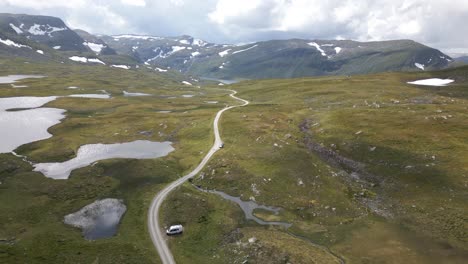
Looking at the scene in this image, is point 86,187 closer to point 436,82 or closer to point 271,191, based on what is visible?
point 271,191

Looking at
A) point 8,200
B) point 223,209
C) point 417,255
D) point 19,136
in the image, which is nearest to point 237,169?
point 223,209

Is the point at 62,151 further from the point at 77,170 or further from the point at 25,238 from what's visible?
the point at 25,238

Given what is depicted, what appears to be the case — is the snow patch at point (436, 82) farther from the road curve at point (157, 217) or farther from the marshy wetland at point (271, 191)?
the road curve at point (157, 217)

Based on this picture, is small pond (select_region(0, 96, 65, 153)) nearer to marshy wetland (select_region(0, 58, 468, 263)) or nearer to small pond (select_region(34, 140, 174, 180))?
marshy wetland (select_region(0, 58, 468, 263))

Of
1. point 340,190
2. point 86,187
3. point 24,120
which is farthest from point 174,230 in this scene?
point 24,120

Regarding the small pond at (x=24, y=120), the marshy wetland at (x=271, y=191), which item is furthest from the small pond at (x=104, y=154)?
the small pond at (x=24, y=120)

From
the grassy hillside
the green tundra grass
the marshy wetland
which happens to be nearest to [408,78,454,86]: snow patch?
the marshy wetland
